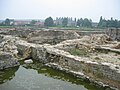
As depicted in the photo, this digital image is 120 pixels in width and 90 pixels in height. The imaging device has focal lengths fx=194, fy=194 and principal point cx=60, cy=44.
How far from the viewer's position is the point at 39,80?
30.6 ft

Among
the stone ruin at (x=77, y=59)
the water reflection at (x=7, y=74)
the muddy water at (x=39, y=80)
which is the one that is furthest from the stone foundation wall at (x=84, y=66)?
the water reflection at (x=7, y=74)

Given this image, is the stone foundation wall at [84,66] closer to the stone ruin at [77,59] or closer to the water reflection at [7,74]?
the stone ruin at [77,59]

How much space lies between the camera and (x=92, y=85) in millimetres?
8617

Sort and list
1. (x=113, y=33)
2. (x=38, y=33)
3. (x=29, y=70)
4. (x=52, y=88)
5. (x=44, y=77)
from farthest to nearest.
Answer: (x=113, y=33)
(x=38, y=33)
(x=29, y=70)
(x=44, y=77)
(x=52, y=88)

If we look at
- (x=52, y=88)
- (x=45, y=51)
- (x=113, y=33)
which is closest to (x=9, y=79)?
(x=52, y=88)

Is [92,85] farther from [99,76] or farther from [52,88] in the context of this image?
[52,88]

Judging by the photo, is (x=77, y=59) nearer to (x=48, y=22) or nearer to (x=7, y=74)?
(x=7, y=74)

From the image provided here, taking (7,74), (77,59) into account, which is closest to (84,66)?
(77,59)

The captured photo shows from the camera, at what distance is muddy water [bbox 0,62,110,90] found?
842 cm

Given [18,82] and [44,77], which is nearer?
[18,82]

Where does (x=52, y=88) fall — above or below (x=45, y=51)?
below

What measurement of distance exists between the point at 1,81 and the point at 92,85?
4188 millimetres

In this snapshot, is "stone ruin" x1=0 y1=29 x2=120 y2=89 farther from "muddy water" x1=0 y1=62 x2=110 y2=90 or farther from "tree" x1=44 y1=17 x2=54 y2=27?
"tree" x1=44 y1=17 x2=54 y2=27

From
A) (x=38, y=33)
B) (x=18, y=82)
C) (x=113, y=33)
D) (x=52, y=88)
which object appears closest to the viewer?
(x=52, y=88)
